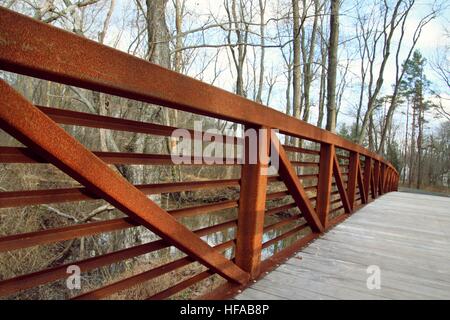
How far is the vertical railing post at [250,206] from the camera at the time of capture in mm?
1737

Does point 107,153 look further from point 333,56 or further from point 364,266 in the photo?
point 333,56

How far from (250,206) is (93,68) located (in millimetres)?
1122

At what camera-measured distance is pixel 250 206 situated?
175 cm

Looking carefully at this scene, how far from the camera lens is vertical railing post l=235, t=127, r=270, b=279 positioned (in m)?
1.74

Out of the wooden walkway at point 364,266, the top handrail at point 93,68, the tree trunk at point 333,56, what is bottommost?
the wooden walkway at point 364,266

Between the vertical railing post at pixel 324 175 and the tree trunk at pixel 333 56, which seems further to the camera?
the tree trunk at pixel 333 56

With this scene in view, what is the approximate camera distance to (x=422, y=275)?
6.81 feet

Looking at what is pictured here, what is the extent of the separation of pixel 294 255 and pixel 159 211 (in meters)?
1.42

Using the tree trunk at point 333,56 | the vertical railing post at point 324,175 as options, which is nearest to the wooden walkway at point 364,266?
the vertical railing post at point 324,175

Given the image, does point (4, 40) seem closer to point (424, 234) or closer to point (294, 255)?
point (294, 255)

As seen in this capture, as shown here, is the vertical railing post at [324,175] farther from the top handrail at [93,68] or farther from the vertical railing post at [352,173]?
the top handrail at [93,68]

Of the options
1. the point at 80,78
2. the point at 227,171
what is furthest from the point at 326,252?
the point at 227,171

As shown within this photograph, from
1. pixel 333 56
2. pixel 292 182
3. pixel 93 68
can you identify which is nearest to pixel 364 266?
pixel 292 182

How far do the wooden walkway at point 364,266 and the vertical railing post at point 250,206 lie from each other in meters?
0.17
